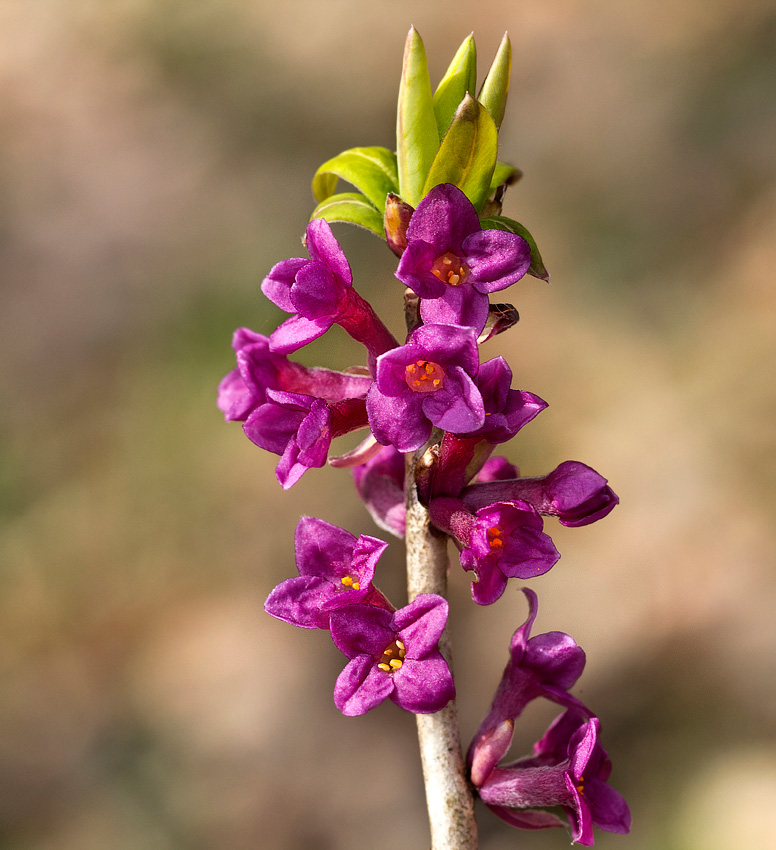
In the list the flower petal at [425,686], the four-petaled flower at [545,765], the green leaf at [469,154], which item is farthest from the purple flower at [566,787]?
the green leaf at [469,154]

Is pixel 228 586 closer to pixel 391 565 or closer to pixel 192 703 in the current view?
pixel 192 703

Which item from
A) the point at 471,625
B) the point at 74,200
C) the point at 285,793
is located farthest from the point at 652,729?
the point at 74,200

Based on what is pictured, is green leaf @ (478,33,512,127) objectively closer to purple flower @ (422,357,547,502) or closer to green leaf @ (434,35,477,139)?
green leaf @ (434,35,477,139)

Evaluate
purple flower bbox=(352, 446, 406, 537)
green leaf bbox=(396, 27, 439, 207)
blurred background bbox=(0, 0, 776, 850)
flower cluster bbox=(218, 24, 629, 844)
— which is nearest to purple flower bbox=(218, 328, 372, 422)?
flower cluster bbox=(218, 24, 629, 844)

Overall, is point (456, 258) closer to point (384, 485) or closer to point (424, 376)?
point (424, 376)

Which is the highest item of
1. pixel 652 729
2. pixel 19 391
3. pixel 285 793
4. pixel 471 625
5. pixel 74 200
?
pixel 74 200
